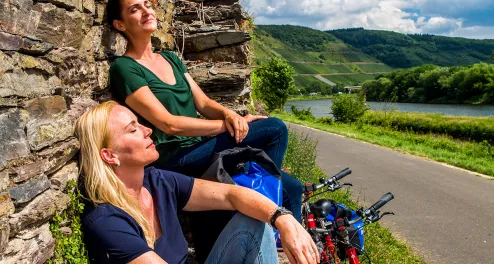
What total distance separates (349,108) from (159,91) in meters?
36.3

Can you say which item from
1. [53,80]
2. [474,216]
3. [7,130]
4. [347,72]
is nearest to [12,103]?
[7,130]

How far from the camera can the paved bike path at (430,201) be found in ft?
20.5

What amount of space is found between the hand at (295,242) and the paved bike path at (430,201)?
4.00 m

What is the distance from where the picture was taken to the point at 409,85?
321 ft

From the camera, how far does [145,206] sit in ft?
8.25

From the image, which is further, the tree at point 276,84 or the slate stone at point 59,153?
the tree at point 276,84

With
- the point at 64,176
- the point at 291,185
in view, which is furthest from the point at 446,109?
the point at 64,176

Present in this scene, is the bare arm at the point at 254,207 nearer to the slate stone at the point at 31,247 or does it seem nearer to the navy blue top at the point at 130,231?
the navy blue top at the point at 130,231

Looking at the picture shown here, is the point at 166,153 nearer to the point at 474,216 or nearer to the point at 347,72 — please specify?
the point at 474,216

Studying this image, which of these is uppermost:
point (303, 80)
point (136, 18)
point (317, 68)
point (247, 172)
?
point (136, 18)

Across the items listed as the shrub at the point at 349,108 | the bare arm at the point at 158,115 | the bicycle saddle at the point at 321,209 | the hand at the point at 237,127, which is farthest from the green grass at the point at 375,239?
the shrub at the point at 349,108

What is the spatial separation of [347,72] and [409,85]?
271ft

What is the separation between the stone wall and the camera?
5.81 ft

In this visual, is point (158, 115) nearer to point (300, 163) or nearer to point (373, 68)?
point (300, 163)
